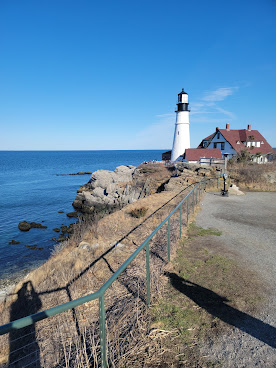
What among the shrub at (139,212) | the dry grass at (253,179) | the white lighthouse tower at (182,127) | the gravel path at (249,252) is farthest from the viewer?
the white lighthouse tower at (182,127)

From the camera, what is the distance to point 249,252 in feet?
24.3

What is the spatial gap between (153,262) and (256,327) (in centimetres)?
282

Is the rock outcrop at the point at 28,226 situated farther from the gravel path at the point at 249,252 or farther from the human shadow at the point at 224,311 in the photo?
the human shadow at the point at 224,311

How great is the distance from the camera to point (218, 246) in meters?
7.86

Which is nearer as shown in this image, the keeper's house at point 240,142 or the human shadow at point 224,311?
the human shadow at point 224,311

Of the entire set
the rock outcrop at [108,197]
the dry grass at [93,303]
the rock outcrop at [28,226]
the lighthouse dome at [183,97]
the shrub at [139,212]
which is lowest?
the rock outcrop at [28,226]

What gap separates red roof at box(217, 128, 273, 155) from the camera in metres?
42.3

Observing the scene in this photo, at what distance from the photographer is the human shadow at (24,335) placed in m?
4.06

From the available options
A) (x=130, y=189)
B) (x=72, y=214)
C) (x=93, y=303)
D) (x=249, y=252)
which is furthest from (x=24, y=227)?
(x=249, y=252)

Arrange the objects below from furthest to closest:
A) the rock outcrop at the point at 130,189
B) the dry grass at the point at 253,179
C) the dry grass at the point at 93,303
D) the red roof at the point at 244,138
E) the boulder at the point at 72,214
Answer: the red roof at the point at 244,138, the boulder at the point at 72,214, the rock outcrop at the point at 130,189, the dry grass at the point at 253,179, the dry grass at the point at 93,303

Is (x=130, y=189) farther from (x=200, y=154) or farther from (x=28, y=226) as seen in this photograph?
(x=200, y=154)

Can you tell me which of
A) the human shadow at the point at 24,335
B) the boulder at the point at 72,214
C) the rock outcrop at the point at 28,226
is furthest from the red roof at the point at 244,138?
the human shadow at the point at 24,335

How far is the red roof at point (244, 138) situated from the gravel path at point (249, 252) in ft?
90.1

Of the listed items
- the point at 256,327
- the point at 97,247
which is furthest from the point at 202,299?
the point at 97,247
